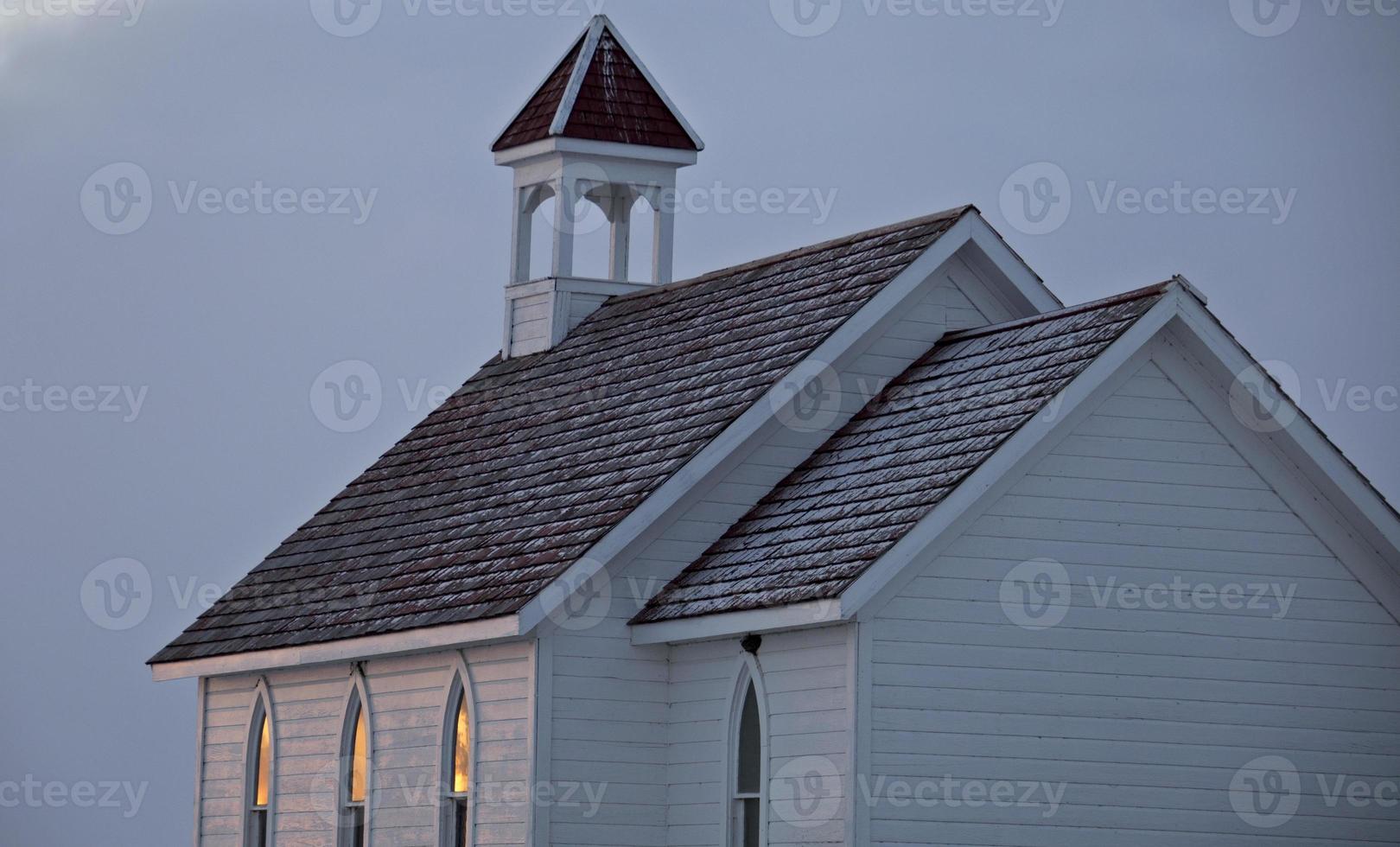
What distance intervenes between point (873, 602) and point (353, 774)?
8.61 meters

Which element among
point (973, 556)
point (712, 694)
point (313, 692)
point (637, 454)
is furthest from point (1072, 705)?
point (313, 692)

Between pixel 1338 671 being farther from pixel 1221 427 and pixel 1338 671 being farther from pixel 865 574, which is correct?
pixel 865 574

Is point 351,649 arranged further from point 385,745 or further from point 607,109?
point 607,109

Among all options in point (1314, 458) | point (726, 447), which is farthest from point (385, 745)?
point (1314, 458)

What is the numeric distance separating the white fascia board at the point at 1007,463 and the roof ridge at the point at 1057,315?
0.80ft

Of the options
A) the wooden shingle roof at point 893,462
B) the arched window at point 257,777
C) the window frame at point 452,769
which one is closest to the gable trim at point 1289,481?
the wooden shingle roof at point 893,462

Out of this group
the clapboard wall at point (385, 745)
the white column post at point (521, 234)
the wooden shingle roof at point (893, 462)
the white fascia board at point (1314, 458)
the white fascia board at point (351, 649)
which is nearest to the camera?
the wooden shingle roof at point (893, 462)

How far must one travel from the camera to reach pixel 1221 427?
25.3m

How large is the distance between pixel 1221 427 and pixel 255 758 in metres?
12.8

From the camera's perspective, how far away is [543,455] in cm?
3027

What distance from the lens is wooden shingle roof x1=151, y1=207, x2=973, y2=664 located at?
27531mm

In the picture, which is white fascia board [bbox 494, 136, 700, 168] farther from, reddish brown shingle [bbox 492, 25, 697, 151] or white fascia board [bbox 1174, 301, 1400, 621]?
white fascia board [bbox 1174, 301, 1400, 621]

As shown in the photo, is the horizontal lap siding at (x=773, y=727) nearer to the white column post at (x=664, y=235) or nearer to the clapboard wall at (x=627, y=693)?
the clapboard wall at (x=627, y=693)

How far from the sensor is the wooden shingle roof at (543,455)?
27.5 m
